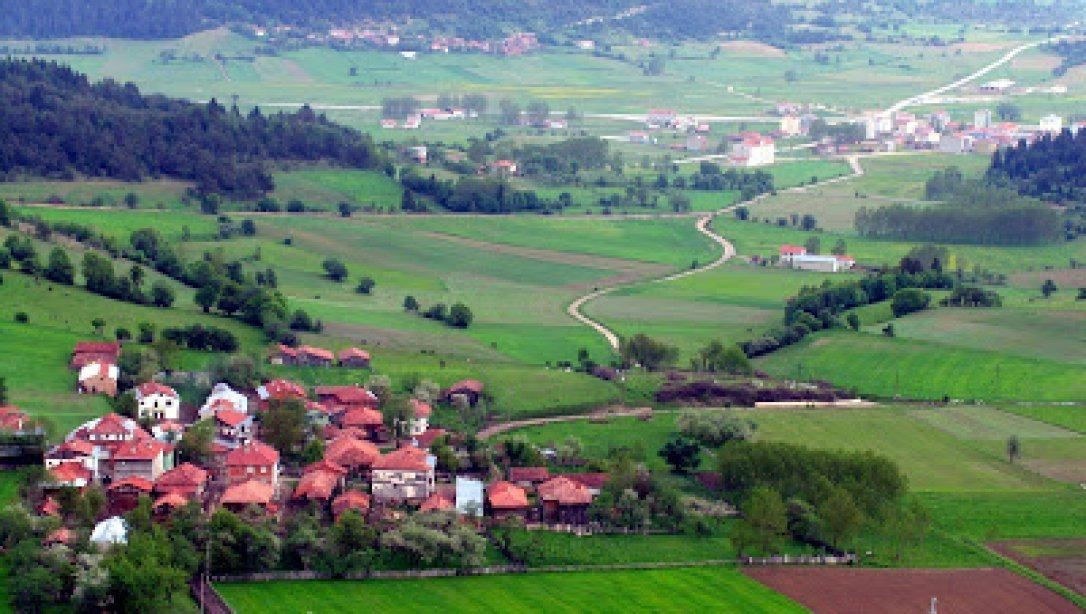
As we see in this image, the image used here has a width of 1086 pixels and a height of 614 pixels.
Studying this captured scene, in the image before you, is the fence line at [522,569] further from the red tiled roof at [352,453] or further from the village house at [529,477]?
the red tiled roof at [352,453]

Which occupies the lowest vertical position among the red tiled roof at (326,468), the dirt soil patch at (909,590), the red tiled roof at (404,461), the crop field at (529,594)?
the crop field at (529,594)

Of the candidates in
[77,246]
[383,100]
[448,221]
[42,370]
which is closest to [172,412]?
[42,370]

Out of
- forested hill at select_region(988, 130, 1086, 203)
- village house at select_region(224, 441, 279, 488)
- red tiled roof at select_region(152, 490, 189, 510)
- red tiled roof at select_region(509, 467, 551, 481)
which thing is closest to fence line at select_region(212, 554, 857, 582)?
red tiled roof at select_region(152, 490, 189, 510)

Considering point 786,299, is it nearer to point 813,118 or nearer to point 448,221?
point 448,221

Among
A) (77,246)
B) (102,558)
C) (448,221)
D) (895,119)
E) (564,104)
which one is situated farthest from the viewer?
(564,104)

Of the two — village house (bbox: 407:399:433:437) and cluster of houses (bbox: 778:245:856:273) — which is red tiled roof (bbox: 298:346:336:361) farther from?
cluster of houses (bbox: 778:245:856:273)

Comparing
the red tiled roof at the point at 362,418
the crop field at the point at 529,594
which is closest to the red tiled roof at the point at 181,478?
the crop field at the point at 529,594
